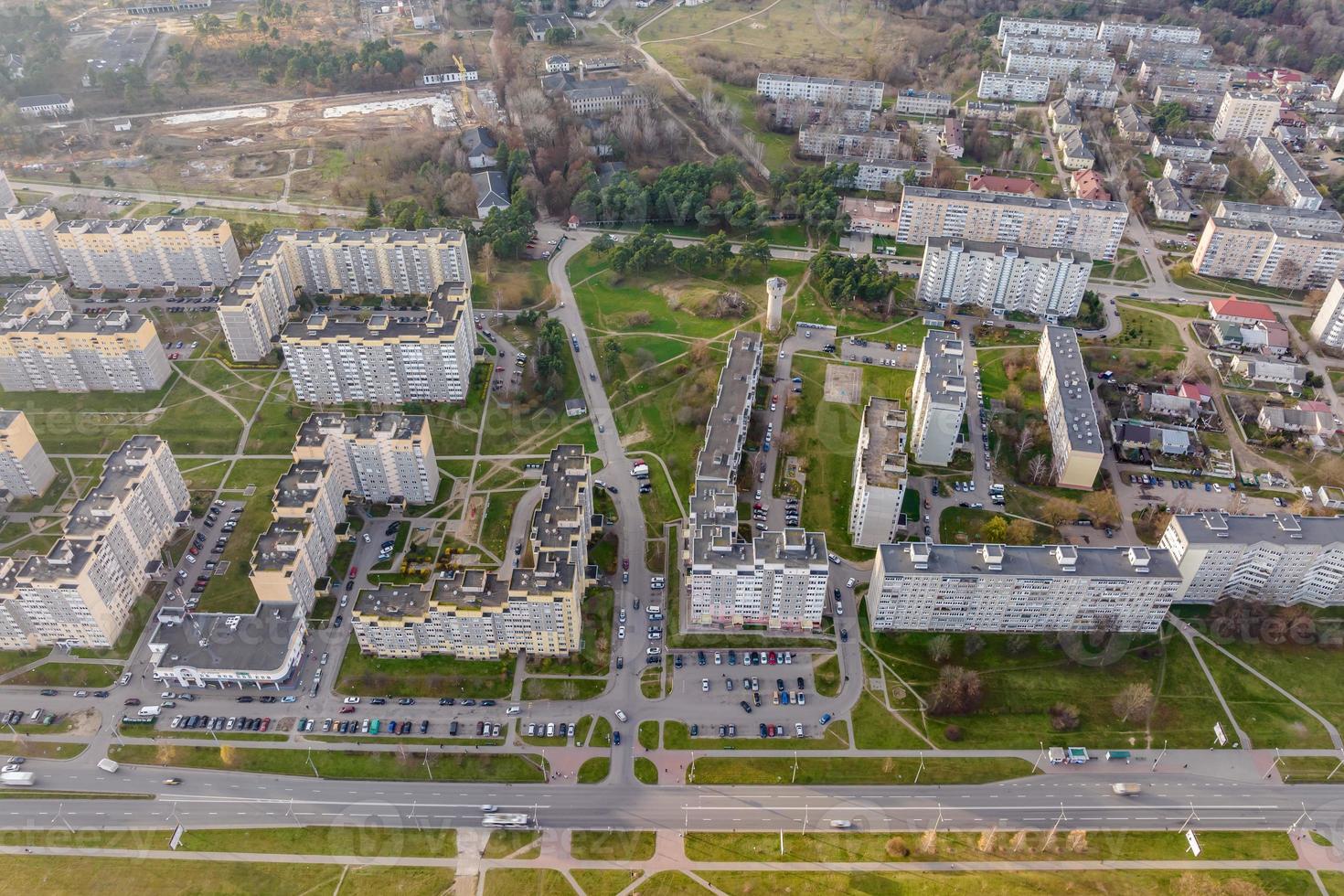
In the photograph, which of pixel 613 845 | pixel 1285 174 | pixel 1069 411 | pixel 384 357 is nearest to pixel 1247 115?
pixel 1285 174

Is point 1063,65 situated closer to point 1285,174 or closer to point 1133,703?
point 1285,174

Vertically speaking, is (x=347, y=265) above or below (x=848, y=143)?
below

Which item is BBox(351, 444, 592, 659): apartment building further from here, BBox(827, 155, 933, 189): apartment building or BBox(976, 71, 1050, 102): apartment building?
BBox(976, 71, 1050, 102): apartment building

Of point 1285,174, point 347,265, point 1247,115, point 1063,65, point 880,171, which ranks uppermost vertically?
point 1063,65

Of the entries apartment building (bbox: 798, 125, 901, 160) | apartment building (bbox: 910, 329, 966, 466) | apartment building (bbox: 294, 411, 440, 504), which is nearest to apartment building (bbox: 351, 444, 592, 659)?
apartment building (bbox: 294, 411, 440, 504)

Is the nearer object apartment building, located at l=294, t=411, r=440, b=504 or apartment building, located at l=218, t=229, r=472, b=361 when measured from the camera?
apartment building, located at l=294, t=411, r=440, b=504

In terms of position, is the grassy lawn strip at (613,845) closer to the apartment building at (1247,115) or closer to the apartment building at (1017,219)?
the apartment building at (1017,219)

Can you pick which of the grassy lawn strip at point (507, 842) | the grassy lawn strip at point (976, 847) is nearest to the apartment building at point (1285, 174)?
the grassy lawn strip at point (976, 847)
